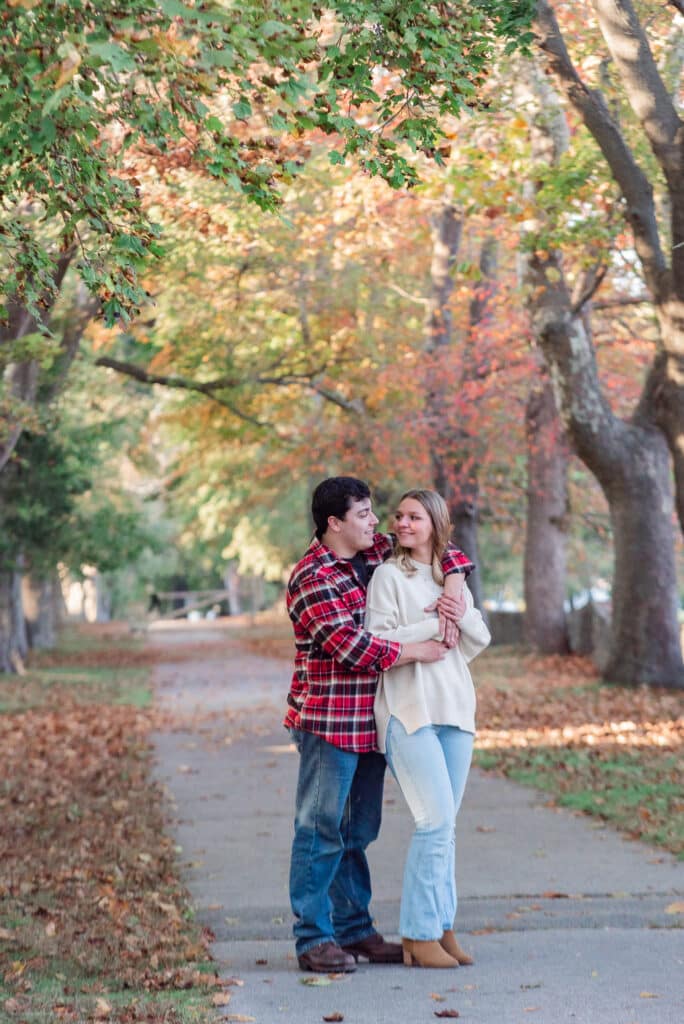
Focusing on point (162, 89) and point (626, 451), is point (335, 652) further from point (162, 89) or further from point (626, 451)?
point (626, 451)

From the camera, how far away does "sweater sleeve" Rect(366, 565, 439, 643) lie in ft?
19.2

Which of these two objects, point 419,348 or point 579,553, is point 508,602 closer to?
point 579,553

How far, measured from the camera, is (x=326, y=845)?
5.91 meters

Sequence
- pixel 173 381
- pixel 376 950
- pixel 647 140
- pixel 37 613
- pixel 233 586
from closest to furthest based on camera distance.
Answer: pixel 376 950
pixel 647 140
pixel 173 381
pixel 37 613
pixel 233 586

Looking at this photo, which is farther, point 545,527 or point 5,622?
point 545,527

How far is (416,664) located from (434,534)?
58 cm

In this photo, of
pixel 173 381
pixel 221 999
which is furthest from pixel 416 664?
pixel 173 381

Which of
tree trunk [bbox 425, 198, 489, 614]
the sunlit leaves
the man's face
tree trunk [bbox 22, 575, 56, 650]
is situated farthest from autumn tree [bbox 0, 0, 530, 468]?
tree trunk [bbox 22, 575, 56, 650]

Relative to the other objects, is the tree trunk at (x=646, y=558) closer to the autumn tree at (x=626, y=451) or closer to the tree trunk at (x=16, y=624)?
the autumn tree at (x=626, y=451)

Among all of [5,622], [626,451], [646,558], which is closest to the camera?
[626,451]

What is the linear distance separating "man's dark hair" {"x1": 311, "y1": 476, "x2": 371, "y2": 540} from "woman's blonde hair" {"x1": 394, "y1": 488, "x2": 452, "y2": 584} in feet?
0.65

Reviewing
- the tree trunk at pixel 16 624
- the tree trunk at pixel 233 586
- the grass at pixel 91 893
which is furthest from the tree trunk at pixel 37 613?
the tree trunk at pixel 233 586

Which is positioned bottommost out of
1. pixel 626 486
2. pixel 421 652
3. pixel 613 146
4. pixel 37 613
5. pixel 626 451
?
pixel 421 652

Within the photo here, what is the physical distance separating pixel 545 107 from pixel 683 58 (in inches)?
91.4
